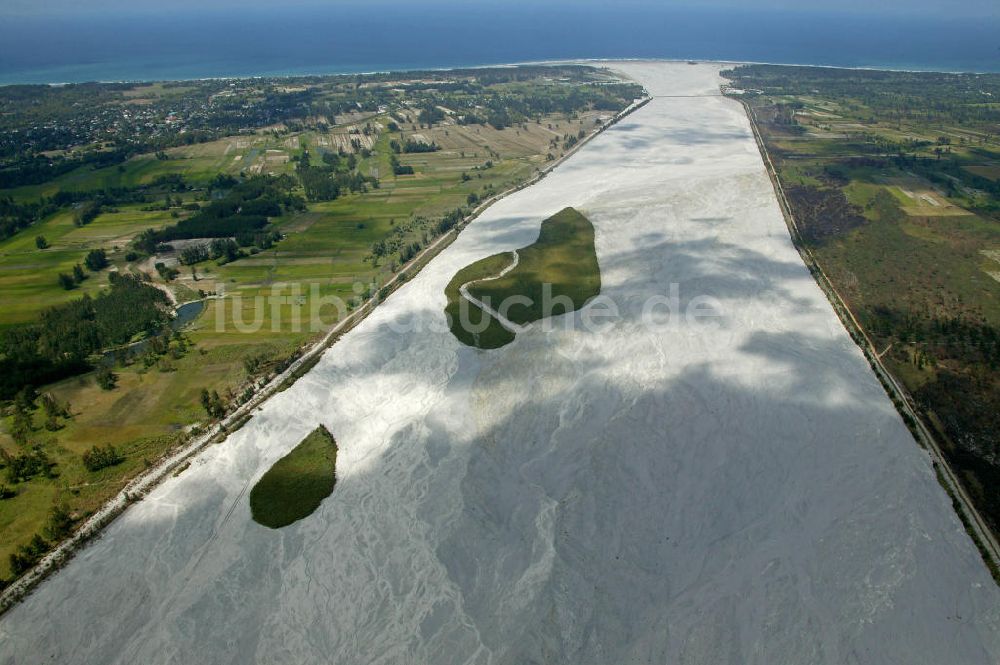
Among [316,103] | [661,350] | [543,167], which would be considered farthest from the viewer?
[316,103]

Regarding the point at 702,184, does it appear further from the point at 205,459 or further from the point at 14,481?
Answer: the point at 14,481

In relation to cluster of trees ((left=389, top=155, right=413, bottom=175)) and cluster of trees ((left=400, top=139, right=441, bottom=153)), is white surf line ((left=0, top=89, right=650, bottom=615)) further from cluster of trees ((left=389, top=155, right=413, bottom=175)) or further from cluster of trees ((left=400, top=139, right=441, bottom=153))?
cluster of trees ((left=400, top=139, right=441, bottom=153))

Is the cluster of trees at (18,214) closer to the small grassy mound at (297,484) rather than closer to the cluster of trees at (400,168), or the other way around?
the cluster of trees at (400,168)

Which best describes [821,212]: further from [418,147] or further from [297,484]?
[418,147]

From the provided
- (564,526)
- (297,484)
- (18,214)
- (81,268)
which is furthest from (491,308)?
(18,214)

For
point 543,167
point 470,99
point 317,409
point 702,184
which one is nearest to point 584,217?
point 702,184

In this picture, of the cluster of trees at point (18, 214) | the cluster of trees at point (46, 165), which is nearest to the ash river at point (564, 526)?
the cluster of trees at point (18, 214)
